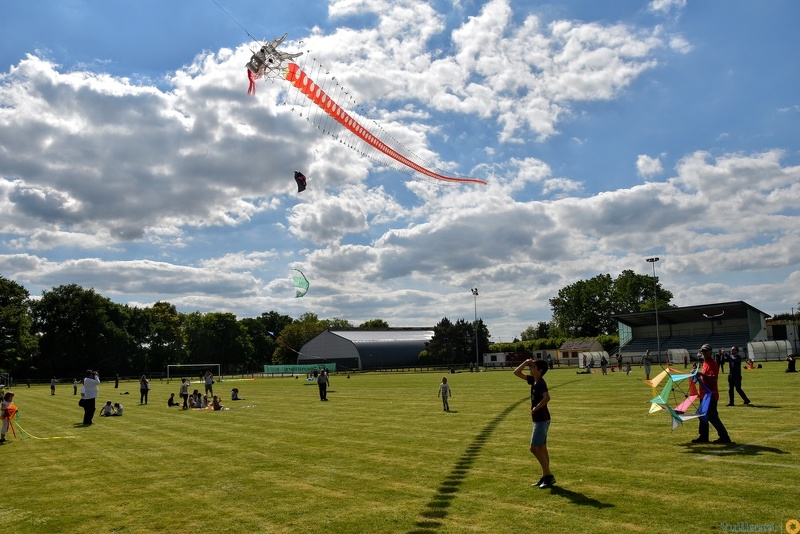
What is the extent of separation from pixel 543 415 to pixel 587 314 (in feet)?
445

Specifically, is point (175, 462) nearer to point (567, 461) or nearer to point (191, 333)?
point (567, 461)

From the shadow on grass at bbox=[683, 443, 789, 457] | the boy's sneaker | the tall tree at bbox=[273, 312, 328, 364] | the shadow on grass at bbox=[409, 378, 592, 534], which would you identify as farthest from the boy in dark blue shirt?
the tall tree at bbox=[273, 312, 328, 364]

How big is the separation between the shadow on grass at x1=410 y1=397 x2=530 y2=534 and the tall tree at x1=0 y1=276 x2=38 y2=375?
8648cm

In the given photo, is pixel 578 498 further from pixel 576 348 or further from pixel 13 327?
pixel 576 348

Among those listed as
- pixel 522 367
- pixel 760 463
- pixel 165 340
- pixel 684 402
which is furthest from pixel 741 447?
pixel 165 340

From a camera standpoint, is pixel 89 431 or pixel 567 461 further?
pixel 89 431

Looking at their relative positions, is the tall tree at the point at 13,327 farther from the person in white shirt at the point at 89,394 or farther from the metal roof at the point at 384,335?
the person in white shirt at the point at 89,394

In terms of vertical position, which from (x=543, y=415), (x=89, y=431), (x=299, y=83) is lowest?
(x=89, y=431)

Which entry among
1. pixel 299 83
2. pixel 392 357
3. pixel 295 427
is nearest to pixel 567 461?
pixel 295 427

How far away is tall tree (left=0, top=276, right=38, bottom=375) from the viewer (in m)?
81.8

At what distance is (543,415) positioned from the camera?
9.55 metres

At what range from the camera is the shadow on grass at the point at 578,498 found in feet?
27.4

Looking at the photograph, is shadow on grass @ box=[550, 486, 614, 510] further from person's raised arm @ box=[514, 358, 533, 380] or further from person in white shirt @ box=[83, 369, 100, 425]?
person in white shirt @ box=[83, 369, 100, 425]

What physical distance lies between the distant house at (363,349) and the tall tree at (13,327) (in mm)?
45341
